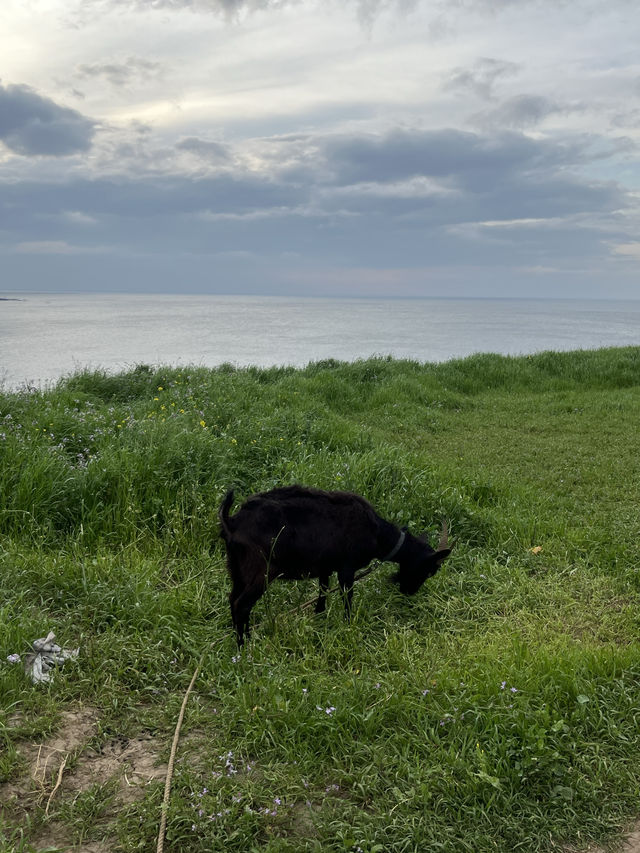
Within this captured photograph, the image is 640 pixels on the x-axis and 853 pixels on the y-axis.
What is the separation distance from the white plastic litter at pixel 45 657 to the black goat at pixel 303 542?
1167 millimetres

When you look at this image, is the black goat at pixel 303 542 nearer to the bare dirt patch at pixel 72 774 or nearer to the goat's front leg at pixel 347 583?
the goat's front leg at pixel 347 583

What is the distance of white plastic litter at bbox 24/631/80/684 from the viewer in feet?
13.1

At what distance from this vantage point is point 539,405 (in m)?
13.9

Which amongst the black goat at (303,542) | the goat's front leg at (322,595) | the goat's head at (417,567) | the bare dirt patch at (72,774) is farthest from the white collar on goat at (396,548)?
the bare dirt patch at (72,774)

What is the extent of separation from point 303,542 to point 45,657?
6.29 ft

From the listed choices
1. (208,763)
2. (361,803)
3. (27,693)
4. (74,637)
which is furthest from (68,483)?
(361,803)

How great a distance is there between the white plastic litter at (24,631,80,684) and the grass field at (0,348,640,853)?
86 millimetres

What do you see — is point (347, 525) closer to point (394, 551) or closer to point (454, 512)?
point (394, 551)

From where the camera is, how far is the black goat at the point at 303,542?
4.33 meters

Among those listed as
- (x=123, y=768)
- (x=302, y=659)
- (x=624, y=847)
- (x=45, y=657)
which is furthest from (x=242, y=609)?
(x=624, y=847)

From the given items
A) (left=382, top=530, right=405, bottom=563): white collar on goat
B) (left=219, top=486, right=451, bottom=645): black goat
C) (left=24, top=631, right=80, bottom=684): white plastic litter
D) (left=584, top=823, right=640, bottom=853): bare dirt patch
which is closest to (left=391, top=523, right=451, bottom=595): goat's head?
(left=219, top=486, right=451, bottom=645): black goat

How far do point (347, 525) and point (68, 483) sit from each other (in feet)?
10.7

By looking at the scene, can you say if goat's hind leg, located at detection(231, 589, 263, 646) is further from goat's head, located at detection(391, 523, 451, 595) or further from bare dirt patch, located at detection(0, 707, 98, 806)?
goat's head, located at detection(391, 523, 451, 595)

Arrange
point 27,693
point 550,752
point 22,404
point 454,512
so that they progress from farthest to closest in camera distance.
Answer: point 22,404
point 454,512
point 27,693
point 550,752
